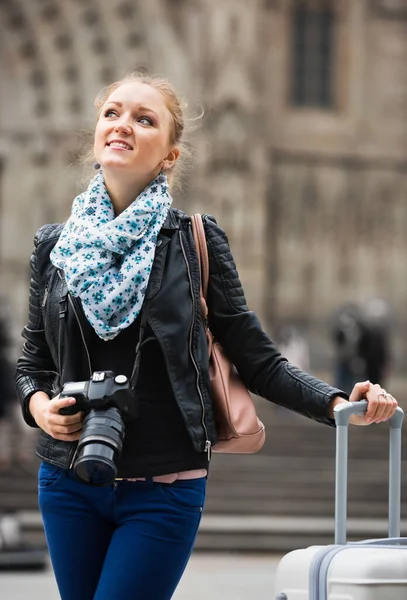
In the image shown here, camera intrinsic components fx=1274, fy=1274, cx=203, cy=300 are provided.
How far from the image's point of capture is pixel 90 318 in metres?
2.36

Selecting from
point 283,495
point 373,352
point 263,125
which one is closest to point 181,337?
point 283,495

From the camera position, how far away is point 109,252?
2.46 m

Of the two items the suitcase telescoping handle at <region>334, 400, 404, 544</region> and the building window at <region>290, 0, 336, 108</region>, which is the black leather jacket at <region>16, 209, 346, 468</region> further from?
the building window at <region>290, 0, 336, 108</region>

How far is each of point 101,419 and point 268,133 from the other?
18.6 metres

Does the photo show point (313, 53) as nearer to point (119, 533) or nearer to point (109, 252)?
point (109, 252)

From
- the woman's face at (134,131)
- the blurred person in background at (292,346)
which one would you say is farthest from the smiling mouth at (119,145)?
the blurred person in background at (292,346)

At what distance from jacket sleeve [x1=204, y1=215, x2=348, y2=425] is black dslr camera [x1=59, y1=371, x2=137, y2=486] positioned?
32cm

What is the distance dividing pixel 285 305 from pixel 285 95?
138 inches

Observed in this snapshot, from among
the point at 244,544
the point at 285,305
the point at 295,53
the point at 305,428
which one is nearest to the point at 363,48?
the point at 295,53

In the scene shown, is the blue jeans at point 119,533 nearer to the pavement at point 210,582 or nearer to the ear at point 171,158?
the ear at point 171,158

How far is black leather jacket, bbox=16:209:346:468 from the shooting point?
7.88 feet

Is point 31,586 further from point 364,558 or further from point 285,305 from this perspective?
point 285,305

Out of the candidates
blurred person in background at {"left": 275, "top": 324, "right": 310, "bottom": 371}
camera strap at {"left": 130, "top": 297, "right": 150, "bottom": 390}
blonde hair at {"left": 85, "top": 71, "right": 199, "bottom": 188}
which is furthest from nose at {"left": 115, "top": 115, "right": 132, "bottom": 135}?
blurred person in background at {"left": 275, "top": 324, "right": 310, "bottom": 371}

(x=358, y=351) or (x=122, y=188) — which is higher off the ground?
(x=122, y=188)
